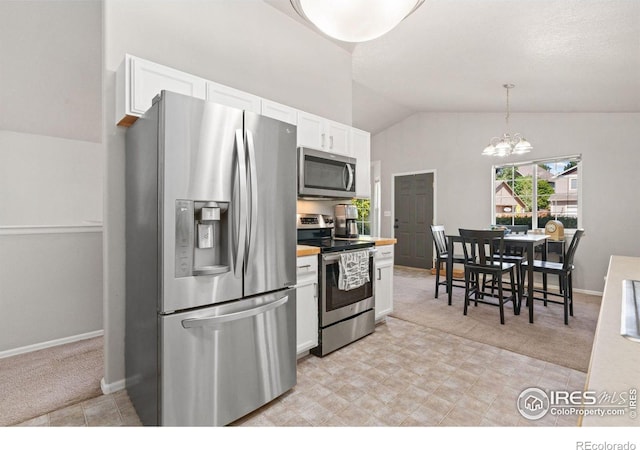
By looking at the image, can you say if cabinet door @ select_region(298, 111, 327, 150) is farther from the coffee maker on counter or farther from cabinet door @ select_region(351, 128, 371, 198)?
the coffee maker on counter

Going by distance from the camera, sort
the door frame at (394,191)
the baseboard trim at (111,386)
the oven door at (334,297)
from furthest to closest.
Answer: the door frame at (394,191)
the oven door at (334,297)
the baseboard trim at (111,386)

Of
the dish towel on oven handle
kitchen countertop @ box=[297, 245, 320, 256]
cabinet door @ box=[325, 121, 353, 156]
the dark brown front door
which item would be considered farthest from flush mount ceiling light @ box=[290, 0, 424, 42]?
the dark brown front door

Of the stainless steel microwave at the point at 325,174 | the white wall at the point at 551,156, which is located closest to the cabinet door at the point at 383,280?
the stainless steel microwave at the point at 325,174

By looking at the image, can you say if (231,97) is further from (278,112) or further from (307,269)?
(307,269)

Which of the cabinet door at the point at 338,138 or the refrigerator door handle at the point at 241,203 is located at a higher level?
the cabinet door at the point at 338,138

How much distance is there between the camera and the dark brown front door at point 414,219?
21.2ft

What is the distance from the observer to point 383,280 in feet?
10.5

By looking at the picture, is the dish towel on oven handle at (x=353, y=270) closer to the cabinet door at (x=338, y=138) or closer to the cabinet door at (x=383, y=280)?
the cabinet door at (x=383, y=280)

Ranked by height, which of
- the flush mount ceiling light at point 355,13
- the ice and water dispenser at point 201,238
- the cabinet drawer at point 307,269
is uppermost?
the flush mount ceiling light at point 355,13

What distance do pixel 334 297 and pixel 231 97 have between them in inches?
70.4

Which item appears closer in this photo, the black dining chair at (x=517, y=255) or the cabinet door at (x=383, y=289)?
the cabinet door at (x=383, y=289)

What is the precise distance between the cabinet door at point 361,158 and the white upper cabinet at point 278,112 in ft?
2.89

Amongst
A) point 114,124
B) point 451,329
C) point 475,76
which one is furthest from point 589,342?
point 114,124
